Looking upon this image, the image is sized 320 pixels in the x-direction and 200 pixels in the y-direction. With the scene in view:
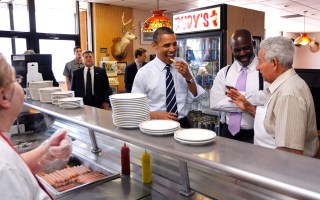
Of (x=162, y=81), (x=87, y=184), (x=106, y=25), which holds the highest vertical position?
(x=106, y=25)

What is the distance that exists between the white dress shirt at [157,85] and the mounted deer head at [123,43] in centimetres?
588

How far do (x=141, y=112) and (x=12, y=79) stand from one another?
65 centimetres

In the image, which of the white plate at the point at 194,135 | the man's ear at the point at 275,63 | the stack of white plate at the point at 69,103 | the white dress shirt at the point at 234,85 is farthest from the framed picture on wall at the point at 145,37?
the white plate at the point at 194,135

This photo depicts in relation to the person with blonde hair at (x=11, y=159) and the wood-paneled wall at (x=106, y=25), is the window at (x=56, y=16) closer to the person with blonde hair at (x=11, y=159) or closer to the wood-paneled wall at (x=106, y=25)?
the wood-paneled wall at (x=106, y=25)

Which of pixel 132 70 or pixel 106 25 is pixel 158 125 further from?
pixel 106 25

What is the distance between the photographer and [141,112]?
1437 mm

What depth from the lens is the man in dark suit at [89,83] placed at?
4.48m

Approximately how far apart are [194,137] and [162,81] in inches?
52.3

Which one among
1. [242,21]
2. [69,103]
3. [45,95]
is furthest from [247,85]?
[242,21]

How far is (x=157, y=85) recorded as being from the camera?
246 cm

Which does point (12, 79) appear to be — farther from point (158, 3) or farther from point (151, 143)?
point (158, 3)

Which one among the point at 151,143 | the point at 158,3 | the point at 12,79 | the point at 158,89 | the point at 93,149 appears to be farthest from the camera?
the point at 158,3

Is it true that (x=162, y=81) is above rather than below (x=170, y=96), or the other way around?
above

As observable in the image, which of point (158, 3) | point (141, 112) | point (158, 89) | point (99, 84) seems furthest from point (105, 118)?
point (158, 3)
